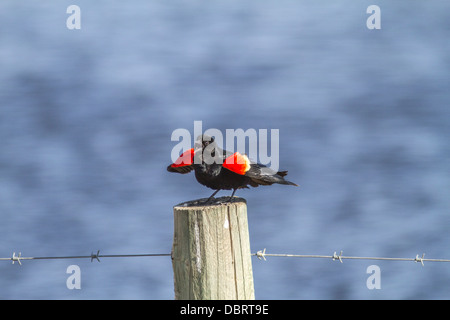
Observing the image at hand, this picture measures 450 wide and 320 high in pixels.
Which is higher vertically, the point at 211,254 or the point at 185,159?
the point at 185,159

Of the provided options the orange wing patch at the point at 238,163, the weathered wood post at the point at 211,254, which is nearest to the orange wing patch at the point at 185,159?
the orange wing patch at the point at 238,163

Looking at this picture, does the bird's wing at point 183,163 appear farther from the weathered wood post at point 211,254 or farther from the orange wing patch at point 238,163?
the weathered wood post at point 211,254

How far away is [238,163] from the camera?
2.84 metres

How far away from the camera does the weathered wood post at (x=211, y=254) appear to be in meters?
2.26

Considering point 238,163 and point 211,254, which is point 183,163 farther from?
point 211,254

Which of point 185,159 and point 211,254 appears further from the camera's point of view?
point 185,159

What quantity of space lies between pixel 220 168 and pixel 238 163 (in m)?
0.14

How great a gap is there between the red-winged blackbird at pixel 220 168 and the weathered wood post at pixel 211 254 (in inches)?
22.0

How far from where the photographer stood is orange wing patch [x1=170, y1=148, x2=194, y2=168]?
290 cm

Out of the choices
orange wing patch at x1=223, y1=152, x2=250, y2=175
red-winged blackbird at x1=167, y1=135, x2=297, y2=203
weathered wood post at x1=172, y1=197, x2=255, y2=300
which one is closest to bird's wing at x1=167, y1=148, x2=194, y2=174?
red-winged blackbird at x1=167, y1=135, x2=297, y2=203

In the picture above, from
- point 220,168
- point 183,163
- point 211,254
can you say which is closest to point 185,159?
point 183,163

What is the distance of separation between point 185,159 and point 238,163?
294 mm

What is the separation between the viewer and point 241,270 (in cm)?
231

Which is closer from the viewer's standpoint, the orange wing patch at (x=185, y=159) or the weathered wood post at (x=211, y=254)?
the weathered wood post at (x=211, y=254)
